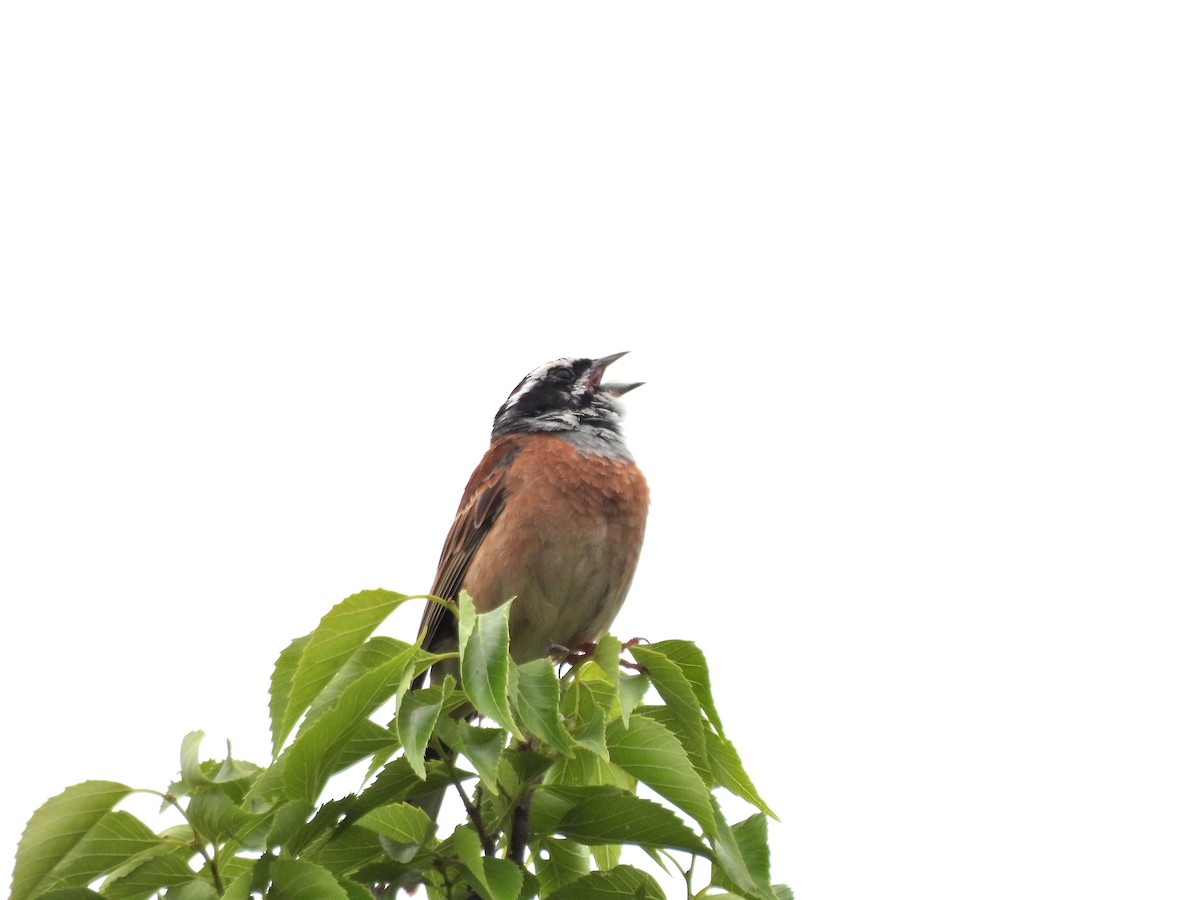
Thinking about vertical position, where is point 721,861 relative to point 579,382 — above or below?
below

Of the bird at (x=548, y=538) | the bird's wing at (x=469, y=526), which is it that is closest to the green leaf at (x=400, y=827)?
the bird at (x=548, y=538)

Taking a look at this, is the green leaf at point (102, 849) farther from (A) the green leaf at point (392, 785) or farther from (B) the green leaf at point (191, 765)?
(A) the green leaf at point (392, 785)

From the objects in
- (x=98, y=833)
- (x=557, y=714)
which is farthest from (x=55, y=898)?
(x=557, y=714)

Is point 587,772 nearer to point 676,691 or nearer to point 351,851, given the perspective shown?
point 676,691

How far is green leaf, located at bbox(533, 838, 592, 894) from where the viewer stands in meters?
3.29

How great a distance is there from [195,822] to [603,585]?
9.61ft

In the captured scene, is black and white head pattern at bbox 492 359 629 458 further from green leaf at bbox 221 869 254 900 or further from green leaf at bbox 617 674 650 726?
green leaf at bbox 221 869 254 900

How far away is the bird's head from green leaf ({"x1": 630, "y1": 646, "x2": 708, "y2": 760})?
3199 millimetres

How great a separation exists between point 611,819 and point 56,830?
4.27ft

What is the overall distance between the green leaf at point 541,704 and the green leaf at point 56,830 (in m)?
1.04

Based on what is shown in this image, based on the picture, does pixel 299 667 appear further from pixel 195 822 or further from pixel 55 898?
pixel 55 898

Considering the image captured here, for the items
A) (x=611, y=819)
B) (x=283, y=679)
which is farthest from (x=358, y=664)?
(x=611, y=819)

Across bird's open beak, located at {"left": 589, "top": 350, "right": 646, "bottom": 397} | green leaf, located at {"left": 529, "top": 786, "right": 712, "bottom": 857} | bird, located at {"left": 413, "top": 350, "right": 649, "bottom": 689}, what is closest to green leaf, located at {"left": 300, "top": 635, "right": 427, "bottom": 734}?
green leaf, located at {"left": 529, "top": 786, "right": 712, "bottom": 857}

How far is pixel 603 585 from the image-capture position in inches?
228
